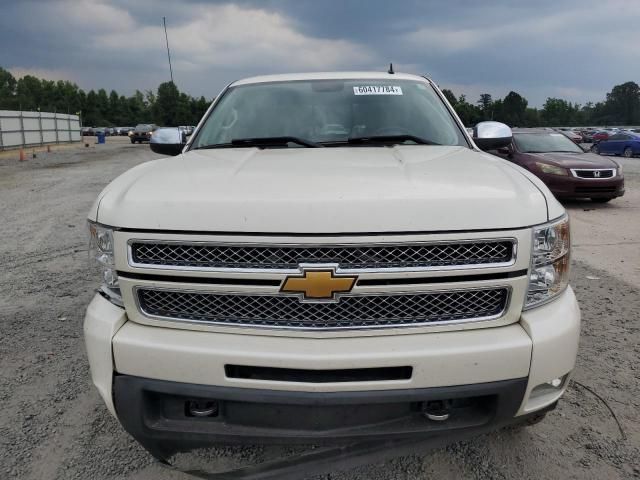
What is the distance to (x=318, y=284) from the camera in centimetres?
180

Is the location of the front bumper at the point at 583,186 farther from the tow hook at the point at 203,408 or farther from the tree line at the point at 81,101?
the tree line at the point at 81,101

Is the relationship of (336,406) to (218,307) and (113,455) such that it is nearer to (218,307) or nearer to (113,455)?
(218,307)

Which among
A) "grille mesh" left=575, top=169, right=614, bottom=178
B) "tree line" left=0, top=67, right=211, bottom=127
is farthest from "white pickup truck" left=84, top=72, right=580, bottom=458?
"tree line" left=0, top=67, right=211, bottom=127

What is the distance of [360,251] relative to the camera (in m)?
1.81

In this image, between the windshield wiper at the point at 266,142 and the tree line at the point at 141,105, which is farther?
the tree line at the point at 141,105

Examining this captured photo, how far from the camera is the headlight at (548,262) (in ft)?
6.26

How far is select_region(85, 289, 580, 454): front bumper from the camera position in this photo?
5.91 feet

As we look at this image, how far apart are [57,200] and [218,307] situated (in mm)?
9892

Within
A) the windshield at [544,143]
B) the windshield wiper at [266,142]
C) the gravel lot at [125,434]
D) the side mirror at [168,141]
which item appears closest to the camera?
the gravel lot at [125,434]

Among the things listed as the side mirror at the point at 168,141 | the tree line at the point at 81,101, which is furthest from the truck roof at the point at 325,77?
the tree line at the point at 81,101

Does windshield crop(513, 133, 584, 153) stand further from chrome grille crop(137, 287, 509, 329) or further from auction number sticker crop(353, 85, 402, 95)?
chrome grille crop(137, 287, 509, 329)

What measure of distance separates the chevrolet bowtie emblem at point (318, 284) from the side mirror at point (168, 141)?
2181 millimetres

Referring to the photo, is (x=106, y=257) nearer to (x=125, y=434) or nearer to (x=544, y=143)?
(x=125, y=434)

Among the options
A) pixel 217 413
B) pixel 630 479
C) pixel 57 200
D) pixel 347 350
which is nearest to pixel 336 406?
pixel 347 350
